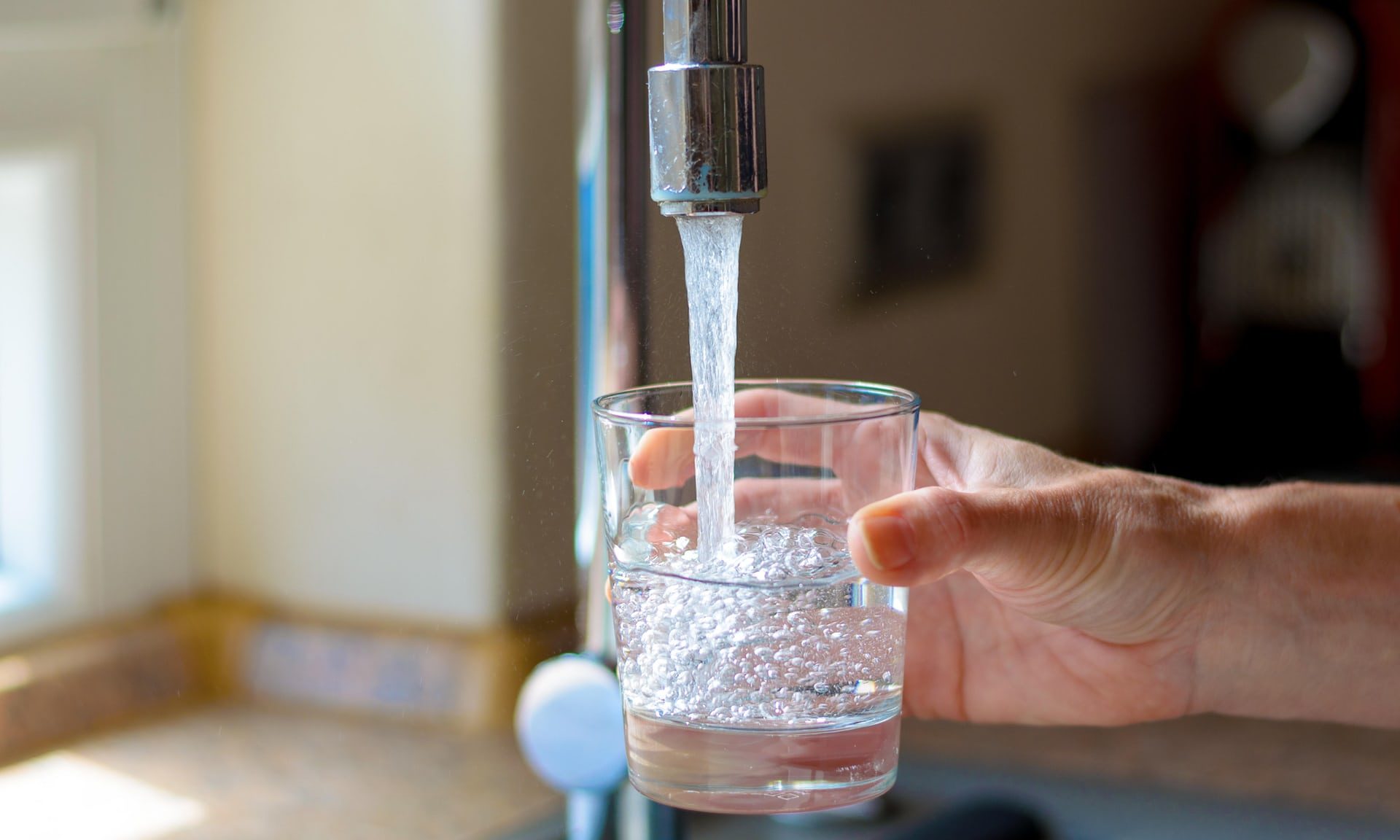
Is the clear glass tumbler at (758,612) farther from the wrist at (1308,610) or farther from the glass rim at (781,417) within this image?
the wrist at (1308,610)

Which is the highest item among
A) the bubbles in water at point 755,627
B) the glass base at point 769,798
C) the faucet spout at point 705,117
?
the faucet spout at point 705,117

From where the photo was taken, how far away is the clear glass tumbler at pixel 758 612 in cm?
33

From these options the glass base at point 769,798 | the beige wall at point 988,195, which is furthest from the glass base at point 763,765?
the beige wall at point 988,195

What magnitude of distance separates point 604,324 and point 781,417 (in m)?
0.11

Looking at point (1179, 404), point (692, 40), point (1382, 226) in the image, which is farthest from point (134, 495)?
point (1382, 226)

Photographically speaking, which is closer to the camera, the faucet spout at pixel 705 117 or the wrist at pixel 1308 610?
the faucet spout at pixel 705 117

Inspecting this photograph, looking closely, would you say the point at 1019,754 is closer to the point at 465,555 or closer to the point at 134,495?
the point at 465,555

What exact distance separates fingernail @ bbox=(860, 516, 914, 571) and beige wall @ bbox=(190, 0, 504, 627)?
0.15 metres

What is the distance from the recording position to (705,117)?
328 mm

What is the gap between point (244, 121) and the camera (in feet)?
1.33

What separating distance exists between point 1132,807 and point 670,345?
1.86 ft

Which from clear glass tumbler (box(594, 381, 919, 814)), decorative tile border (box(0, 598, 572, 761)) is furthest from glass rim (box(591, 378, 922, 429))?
decorative tile border (box(0, 598, 572, 761))

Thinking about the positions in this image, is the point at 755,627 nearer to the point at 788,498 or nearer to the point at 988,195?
the point at 788,498

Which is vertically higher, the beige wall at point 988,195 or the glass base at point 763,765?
the beige wall at point 988,195
